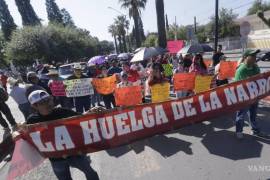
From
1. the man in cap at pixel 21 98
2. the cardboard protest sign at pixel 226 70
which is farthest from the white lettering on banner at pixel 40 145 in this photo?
the cardboard protest sign at pixel 226 70

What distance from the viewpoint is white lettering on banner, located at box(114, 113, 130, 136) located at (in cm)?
490

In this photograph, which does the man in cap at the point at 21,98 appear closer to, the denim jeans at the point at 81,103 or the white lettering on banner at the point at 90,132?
the denim jeans at the point at 81,103

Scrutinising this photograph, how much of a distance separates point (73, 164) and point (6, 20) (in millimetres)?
66916

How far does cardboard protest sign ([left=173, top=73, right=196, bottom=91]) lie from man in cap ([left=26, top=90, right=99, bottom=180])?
5.62m

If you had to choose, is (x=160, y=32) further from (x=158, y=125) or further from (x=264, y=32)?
(x=264, y=32)

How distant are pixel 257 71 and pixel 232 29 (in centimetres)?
6068

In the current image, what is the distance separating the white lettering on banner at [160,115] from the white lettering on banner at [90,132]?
1096mm

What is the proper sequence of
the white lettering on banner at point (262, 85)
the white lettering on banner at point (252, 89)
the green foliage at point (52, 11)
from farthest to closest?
the green foliage at point (52, 11), the white lettering on banner at point (262, 85), the white lettering on banner at point (252, 89)

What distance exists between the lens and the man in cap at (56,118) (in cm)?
379

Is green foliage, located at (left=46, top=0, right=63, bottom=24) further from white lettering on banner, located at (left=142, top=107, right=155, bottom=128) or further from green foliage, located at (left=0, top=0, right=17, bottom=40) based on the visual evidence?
white lettering on banner, located at (left=142, top=107, right=155, bottom=128)

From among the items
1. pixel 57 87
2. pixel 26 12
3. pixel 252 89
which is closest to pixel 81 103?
pixel 57 87

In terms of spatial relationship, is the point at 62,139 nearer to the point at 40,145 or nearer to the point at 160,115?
the point at 40,145

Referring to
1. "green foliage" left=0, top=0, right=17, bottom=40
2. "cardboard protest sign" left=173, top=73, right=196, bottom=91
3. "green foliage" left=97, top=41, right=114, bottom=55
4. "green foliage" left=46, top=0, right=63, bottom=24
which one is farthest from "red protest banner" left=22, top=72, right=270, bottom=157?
"green foliage" left=97, top=41, right=114, bottom=55

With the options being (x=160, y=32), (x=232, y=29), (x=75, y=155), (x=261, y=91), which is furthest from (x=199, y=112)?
(x=232, y=29)
